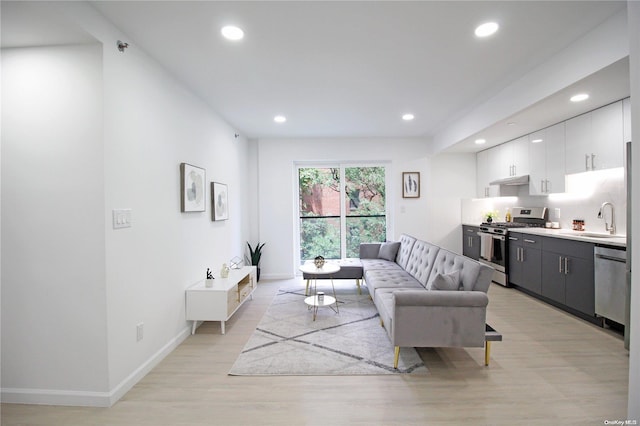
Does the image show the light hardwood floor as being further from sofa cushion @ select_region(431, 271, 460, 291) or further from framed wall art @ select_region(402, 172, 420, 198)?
framed wall art @ select_region(402, 172, 420, 198)

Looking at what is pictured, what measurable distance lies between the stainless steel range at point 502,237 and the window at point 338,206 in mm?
1890

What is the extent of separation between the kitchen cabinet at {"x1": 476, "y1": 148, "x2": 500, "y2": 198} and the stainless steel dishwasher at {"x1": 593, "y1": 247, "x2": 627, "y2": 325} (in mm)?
2422

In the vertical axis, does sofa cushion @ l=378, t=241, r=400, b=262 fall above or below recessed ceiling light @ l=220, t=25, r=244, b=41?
below

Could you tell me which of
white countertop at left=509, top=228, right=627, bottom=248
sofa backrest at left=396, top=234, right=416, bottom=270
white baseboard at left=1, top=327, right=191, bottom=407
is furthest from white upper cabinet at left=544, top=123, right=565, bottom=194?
white baseboard at left=1, top=327, right=191, bottom=407

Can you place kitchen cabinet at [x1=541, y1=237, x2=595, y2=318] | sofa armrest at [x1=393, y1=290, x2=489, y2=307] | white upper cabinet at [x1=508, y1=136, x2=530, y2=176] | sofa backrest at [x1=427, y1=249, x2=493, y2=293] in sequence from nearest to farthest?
sofa armrest at [x1=393, y1=290, x2=489, y2=307]
sofa backrest at [x1=427, y1=249, x2=493, y2=293]
kitchen cabinet at [x1=541, y1=237, x2=595, y2=318]
white upper cabinet at [x1=508, y1=136, x2=530, y2=176]

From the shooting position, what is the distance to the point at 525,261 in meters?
4.28

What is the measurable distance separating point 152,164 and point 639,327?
332 cm

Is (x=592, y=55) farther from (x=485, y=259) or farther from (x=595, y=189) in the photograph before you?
(x=485, y=259)

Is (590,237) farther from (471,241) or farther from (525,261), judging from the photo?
(471,241)

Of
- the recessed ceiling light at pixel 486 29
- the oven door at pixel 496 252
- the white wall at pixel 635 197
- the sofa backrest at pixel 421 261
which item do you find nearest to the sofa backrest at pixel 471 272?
the sofa backrest at pixel 421 261

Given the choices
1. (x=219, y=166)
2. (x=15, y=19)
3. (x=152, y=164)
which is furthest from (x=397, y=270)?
(x=15, y=19)

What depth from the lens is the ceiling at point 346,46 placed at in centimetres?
197

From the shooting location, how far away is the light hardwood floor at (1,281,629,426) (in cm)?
190

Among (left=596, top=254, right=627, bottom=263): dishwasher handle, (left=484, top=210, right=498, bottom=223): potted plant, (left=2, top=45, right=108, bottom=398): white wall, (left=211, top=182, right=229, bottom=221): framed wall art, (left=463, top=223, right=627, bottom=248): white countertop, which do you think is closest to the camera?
(left=2, top=45, right=108, bottom=398): white wall
